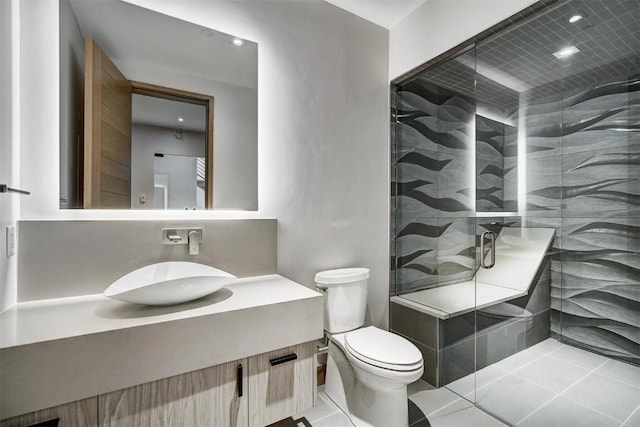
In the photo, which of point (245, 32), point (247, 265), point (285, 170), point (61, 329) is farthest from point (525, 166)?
point (61, 329)

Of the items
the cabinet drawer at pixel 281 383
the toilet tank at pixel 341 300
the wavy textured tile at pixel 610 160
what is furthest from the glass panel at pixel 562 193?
the cabinet drawer at pixel 281 383

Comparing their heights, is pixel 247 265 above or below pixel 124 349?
above

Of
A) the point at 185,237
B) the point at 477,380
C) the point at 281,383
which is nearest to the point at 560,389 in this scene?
the point at 477,380

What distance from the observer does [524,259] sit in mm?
1875

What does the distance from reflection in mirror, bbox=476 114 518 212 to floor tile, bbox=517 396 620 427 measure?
1063 millimetres

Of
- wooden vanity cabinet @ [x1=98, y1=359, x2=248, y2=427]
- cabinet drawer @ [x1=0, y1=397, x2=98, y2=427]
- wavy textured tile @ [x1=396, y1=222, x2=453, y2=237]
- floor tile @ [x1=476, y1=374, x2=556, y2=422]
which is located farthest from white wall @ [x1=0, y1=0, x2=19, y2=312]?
floor tile @ [x1=476, y1=374, x2=556, y2=422]

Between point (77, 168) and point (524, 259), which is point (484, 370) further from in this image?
point (77, 168)

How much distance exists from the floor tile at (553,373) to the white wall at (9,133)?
251 centimetres

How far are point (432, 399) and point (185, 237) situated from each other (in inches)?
70.2

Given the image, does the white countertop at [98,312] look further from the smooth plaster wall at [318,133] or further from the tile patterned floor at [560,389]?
the tile patterned floor at [560,389]

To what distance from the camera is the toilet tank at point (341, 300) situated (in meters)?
1.90

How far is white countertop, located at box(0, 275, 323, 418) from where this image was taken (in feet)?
2.81

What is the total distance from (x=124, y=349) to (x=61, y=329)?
21cm

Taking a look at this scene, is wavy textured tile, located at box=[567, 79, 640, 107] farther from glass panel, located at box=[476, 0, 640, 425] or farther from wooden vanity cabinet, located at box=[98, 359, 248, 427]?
wooden vanity cabinet, located at box=[98, 359, 248, 427]
